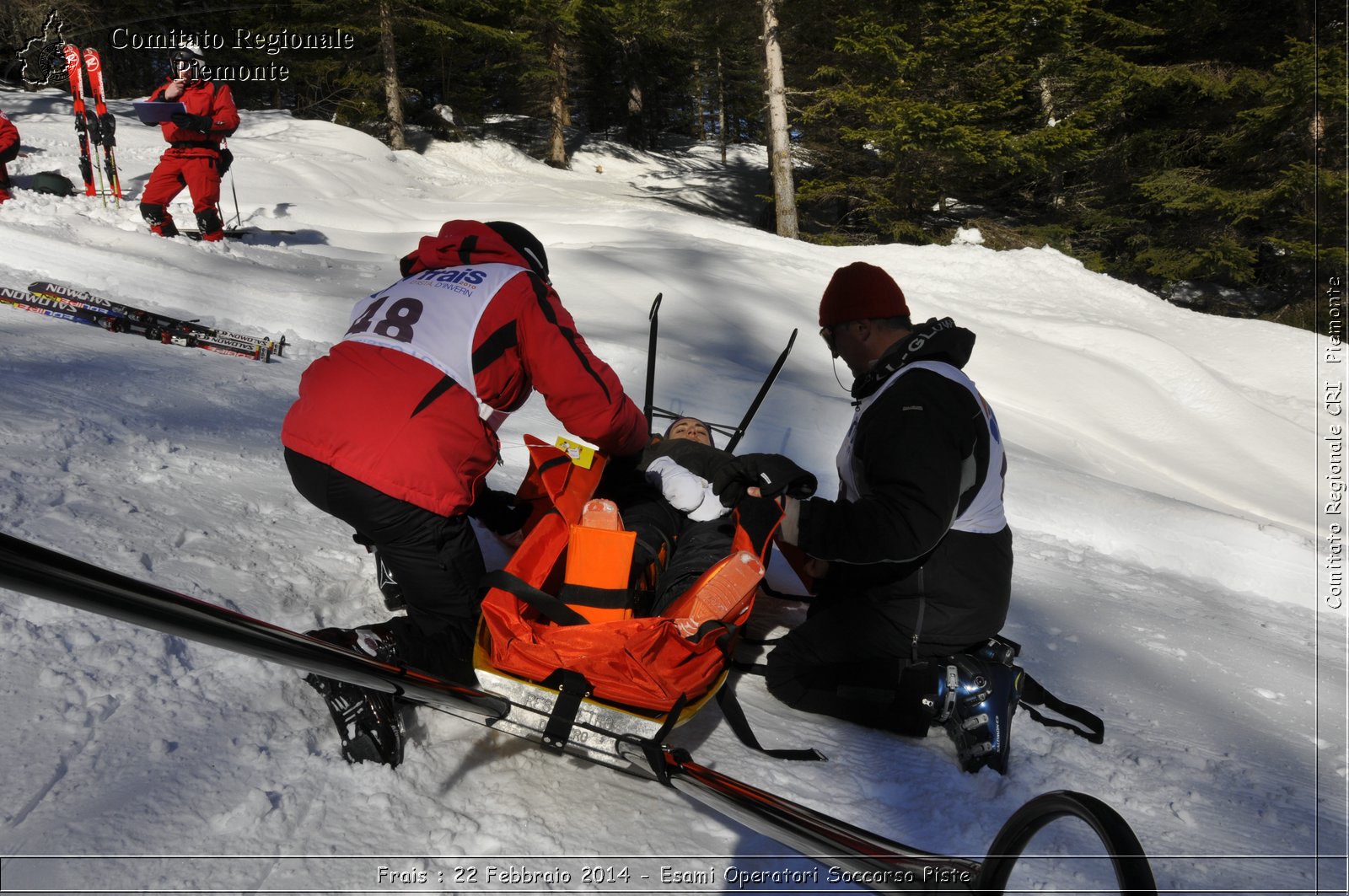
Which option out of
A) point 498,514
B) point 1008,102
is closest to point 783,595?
point 498,514

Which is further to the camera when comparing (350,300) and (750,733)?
(350,300)

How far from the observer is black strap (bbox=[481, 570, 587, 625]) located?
2.15 m

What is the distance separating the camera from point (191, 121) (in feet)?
26.3

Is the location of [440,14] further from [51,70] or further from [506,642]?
[506,642]

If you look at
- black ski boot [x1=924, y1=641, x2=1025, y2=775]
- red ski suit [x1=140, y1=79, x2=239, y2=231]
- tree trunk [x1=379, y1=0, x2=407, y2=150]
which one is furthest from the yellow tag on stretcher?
tree trunk [x1=379, y1=0, x2=407, y2=150]

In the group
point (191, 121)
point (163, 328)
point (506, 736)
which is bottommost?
point (506, 736)

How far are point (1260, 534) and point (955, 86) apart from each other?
13.5 meters

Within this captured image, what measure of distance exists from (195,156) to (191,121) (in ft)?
1.06

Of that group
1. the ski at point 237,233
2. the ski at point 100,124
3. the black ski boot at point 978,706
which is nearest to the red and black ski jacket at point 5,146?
the ski at point 100,124

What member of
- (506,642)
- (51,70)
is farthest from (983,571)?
(51,70)

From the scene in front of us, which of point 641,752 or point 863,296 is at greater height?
point 863,296

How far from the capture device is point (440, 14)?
1998 cm

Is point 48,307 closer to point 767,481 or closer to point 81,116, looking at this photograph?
point 767,481

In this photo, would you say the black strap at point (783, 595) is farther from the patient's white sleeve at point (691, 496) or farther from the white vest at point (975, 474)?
the white vest at point (975, 474)
